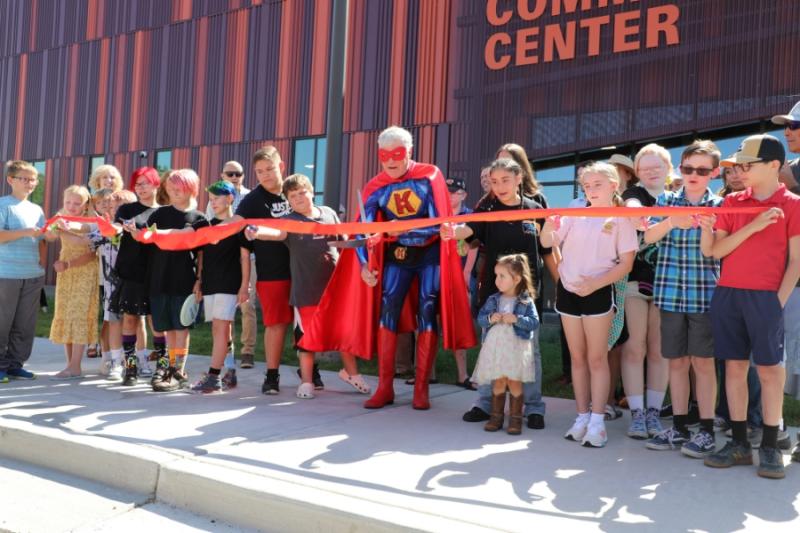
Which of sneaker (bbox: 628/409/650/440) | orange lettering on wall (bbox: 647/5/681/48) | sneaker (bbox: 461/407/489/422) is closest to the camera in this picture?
sneaker (bbox: 628/409/650/440)

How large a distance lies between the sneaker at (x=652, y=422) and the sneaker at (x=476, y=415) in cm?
108

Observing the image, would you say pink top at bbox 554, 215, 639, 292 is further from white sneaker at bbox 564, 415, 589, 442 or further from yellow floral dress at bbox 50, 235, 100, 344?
yellow floral dress at bbox 50, 235, 100, 344

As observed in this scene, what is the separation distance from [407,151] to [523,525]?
10.4ft

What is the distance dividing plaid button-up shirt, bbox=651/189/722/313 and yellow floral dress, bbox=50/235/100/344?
16.2 feet

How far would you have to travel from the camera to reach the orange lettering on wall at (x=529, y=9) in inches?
520

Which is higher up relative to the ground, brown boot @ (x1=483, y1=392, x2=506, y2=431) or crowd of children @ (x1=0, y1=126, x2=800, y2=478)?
crowd of children @ (x1=0, y1=126, x2=800, y2=478)

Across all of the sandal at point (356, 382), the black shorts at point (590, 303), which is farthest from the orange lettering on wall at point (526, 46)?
the black shorts at point (590, 303)

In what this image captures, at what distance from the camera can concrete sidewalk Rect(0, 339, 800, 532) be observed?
120 inches

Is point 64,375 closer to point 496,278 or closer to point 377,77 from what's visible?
point 496,278

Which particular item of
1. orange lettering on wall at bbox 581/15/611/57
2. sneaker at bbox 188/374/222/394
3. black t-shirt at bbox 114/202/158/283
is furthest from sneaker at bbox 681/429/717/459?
orange lettering on wall at bbox 581/15/611/57

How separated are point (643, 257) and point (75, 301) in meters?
4.98

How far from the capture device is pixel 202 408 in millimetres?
5148

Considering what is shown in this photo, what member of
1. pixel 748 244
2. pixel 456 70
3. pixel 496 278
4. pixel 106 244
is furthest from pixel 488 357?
pixel 456 70

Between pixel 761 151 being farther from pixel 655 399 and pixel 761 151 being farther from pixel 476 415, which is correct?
pixel 476 415
